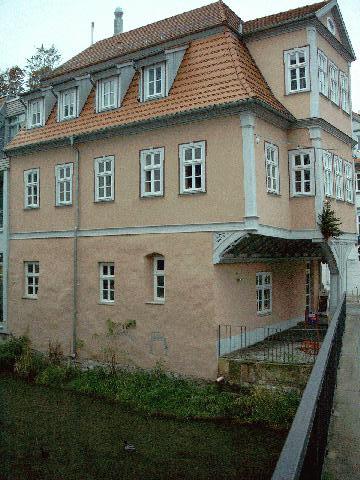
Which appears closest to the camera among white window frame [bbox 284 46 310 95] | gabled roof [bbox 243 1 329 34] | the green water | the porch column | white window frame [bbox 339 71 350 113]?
the green water

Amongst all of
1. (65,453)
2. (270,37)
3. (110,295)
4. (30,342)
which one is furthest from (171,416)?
(270,37)

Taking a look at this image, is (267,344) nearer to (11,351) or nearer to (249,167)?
(249,167)

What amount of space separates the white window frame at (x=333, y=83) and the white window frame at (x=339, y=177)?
2.05 m

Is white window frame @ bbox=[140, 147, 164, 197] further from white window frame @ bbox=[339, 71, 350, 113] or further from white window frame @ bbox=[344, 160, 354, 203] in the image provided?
white window frame @ bbox=[339, 71, 350, 113]

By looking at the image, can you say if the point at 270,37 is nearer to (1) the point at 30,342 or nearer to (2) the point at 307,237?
(2) the point at 307,237

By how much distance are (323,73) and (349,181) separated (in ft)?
14.5

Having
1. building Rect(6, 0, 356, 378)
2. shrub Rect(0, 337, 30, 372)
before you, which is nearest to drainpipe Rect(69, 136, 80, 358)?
building Rect(6, 0, 356, 378)

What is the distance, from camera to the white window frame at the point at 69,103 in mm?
18219

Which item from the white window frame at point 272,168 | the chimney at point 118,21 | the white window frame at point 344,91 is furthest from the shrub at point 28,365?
the chimney at point 118,21

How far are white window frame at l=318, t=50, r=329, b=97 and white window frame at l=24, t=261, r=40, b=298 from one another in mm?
12155

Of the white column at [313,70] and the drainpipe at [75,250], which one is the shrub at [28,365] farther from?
the white column at [313,70]

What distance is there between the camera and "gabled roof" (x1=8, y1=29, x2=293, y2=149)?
1375 cm

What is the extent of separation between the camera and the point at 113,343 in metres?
15.9

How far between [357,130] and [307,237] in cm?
2325
